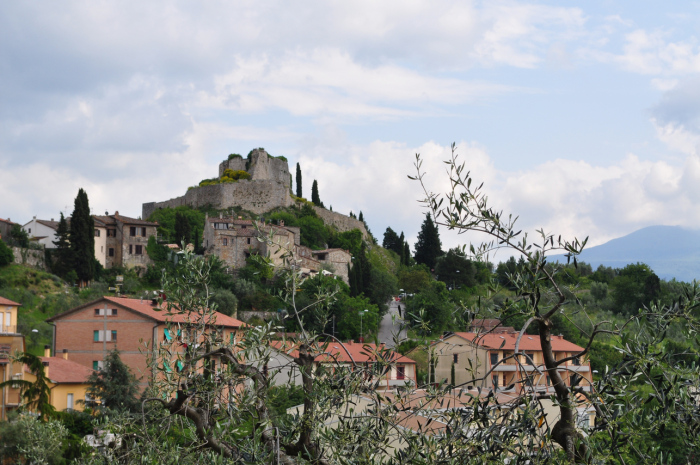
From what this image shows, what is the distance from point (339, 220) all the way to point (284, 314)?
246ft

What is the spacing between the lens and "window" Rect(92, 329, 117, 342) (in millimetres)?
36125

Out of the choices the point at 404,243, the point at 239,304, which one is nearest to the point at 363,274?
the point at 239,304

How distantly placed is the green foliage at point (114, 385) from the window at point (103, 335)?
6814 mm

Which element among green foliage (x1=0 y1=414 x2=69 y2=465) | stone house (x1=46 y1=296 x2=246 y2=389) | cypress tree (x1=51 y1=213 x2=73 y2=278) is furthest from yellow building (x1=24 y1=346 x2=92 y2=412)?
cypress tree (x1=51 y1=213 x2=73 y2=278)

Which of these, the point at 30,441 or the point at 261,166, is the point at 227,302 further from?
the point at 261,166

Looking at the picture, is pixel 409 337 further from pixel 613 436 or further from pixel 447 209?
pixel 613 436

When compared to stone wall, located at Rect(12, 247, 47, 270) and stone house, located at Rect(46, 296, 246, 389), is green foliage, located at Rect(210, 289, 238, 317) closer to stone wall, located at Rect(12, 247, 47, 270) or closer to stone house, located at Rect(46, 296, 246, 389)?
stone house, located at Rect(46, 296, 246, 389)

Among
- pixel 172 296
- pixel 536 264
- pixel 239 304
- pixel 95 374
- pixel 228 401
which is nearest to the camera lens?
pixel 536 264

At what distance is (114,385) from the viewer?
93.7ft

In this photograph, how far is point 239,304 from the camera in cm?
5462

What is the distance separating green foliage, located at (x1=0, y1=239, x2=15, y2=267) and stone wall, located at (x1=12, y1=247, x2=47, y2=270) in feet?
3.68

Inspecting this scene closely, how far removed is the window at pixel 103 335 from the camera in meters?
36.1

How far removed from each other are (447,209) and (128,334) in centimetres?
3303

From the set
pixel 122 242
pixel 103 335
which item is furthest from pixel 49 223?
pixel 103 335
